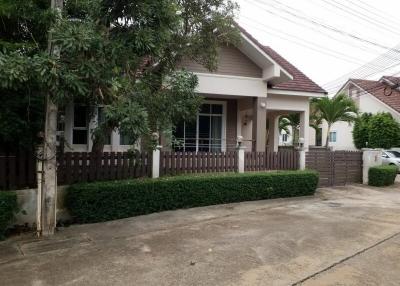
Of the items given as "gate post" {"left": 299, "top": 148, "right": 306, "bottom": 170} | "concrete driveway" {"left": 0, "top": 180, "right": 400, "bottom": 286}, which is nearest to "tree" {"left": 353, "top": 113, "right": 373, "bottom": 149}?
"gate post" {"left": 299, "top": 148, "right": 306, "bottom": 170}

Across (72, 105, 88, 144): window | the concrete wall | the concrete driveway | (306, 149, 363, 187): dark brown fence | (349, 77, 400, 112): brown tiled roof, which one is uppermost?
(349, 77, 400, 112): brown tiled roof

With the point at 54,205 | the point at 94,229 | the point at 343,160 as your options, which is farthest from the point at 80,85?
the point at 343,160

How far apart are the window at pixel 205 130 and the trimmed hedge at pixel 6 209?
8.23m

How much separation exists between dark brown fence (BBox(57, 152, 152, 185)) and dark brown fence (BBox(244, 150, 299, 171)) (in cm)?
341

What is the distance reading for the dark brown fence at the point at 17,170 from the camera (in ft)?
24.6

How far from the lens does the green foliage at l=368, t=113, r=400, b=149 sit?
24.8m

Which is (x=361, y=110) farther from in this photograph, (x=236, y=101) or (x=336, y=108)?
(x=236, y=101)

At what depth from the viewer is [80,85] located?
5.75 metres

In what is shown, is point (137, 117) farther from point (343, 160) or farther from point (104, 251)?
point (343, 160)

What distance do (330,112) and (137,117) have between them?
1706 centimetres

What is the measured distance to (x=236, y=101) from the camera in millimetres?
15477

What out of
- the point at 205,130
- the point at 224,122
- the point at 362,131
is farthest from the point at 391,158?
the point at 205,130

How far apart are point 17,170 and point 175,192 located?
3486 mm

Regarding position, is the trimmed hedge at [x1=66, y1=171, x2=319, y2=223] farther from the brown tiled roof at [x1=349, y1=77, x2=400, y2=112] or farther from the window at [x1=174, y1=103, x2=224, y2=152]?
the brown tiled roof at [x1=349, y1=77, x2=400, y2=112]
